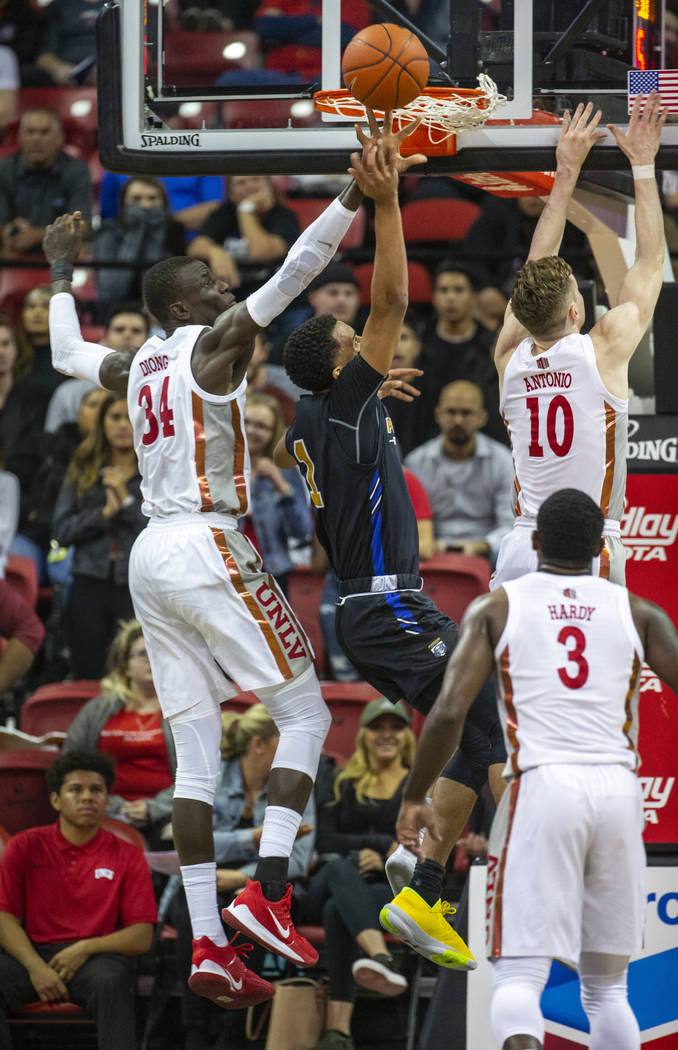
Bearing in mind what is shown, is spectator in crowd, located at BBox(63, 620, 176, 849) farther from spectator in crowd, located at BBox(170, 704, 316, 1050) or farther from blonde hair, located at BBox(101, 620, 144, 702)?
spectator in crowd, located at BBox(170, 704, 316, 1050)

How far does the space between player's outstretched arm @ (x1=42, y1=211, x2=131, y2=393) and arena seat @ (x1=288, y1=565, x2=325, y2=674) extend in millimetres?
3461

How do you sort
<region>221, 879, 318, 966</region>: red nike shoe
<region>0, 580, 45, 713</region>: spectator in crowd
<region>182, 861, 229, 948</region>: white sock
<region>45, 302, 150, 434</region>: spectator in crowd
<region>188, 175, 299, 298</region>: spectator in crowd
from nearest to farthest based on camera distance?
<region>221, 879, 318, 966</region>: red nike shoe → <region>182, 861, 229, 948</region>: white sock → <region>0, 580, 45, 713</region>: spectator in crowd → <region>45, 302, 150, 434</region>: spectator in crowd → <region>188, 175, 299, 298</region>: spectator in crowd

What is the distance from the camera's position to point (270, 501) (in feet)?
33.3

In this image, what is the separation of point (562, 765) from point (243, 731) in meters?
3.99

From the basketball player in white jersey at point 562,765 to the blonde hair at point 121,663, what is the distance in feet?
13.8

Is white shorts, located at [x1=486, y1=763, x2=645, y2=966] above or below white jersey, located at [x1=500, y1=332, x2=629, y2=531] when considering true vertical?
below

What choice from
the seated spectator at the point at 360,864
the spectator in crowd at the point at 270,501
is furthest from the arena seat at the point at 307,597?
the seated spectator at the point at 360,864

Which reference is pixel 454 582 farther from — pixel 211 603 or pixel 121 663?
pixel 211 603

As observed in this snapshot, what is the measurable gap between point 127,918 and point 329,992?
1212 millimetres

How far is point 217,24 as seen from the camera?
532 inches

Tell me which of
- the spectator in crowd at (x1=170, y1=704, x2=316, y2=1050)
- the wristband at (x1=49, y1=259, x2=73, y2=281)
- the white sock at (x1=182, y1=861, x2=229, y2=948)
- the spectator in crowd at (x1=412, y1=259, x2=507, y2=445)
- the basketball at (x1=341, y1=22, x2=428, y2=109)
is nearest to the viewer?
the basketball at (x1=341, y1=22, x2=428, y2=109)

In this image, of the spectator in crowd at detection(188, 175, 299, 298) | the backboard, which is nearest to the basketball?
the backboard

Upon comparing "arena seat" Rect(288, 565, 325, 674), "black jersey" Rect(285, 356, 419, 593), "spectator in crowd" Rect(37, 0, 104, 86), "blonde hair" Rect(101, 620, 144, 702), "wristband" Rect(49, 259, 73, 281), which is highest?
"spectator in crowd" Rect(37, 0, 104, 86)

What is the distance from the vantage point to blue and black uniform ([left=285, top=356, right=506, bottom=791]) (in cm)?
621
